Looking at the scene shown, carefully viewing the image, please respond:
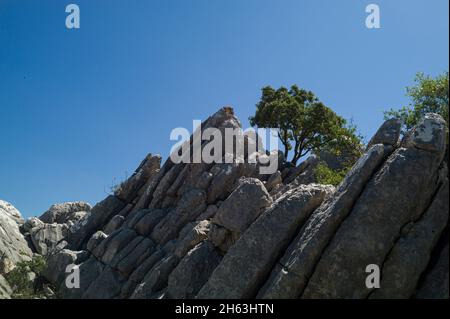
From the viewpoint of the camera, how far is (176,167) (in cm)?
5188

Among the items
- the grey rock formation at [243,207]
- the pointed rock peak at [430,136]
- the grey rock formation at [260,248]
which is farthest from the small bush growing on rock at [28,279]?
the pointed rock peak at [430,136]

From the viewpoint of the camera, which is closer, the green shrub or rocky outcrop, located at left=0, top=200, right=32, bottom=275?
the green shrub

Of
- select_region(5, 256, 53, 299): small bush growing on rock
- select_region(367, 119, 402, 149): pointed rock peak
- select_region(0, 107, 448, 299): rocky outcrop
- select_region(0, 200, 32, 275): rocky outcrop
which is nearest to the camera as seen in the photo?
select_region(0, 107, 448, 299): rocky outcrop

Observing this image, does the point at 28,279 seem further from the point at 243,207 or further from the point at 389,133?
the point at 389,133

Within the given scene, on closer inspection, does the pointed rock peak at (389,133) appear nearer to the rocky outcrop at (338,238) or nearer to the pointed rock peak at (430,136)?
the rocky outcrop at (338,238)

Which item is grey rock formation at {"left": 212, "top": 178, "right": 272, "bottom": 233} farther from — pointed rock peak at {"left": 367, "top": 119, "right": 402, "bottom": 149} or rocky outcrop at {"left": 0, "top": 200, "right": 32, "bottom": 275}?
rocky outcrop at {"left": 0, "top": 200, "right": 32, "bottom": 275}

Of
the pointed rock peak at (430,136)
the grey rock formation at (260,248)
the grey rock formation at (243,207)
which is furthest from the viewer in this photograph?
the grey rock formation at (243,207)

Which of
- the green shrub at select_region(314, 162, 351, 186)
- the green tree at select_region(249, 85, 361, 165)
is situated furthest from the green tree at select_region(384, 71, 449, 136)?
the green tree at select_region(249, 85, 361, 165)

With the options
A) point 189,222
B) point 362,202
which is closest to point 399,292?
point 362,202

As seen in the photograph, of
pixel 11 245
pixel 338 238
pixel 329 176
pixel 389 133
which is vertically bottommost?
pixel 11 245

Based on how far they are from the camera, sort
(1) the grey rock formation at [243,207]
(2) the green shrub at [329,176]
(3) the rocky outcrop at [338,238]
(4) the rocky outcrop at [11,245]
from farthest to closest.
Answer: (4) the rocky outcrop at [11,245] < (2) the green shrub at [329,176] < (1) the grey rock formation at [243,207] < (3) the rocky outcrop at [338,238]

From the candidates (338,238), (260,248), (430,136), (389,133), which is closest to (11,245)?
(260,248)

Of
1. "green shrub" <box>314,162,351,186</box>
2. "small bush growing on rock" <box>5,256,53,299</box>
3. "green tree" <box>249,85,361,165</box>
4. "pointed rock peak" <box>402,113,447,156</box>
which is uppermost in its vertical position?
"green tree" <box>249,85,361,165</box>

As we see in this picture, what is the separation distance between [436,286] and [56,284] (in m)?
38.5
